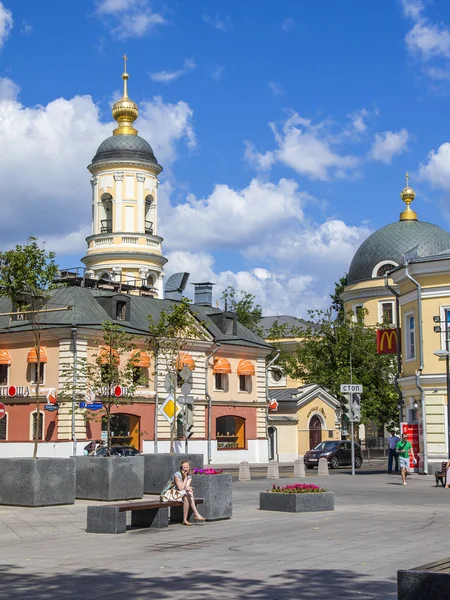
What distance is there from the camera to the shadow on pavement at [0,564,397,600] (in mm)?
10102

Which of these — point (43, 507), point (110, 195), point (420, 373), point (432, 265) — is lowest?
point (43, 507)

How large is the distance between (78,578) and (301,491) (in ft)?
30.4

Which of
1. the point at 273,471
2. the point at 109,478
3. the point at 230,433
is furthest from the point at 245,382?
the point at 109,478

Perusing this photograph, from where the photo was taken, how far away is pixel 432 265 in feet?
119

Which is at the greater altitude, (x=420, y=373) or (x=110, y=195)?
(x=110, y=195)

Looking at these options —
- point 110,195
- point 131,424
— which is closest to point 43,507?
point 131,424

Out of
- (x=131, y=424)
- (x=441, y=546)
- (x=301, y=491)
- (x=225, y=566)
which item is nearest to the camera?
(x=225, y=566)

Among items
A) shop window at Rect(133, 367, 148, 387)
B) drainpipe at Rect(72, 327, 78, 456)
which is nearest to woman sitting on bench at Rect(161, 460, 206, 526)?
shop window at Rect(133, 367, 148, 387)

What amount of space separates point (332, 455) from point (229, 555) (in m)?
34.2

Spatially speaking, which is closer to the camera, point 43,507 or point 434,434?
point 43,507

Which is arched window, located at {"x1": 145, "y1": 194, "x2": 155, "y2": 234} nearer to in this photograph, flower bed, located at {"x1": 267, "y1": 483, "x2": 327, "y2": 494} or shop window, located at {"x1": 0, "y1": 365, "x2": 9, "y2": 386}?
shop window, located at {"x1": 0, "y1": 365, "x2": 9, "y2": 386}

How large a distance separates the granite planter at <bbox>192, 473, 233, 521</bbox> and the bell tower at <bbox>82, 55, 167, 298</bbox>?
45.8 metres

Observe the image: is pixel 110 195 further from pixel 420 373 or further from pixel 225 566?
pixel 225 566

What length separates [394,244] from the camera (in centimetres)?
7894
